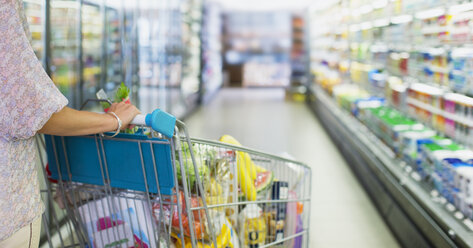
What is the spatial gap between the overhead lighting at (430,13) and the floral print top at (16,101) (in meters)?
3.32

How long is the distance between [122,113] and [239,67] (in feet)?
57.9

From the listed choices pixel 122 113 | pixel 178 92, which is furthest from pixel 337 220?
pixel 178 92

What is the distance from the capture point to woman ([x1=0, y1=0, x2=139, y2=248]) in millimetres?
1494

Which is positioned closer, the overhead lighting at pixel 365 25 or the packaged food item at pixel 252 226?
the packaged food item at pixel 252 226

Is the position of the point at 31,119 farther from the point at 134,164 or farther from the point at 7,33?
the point at 134,164

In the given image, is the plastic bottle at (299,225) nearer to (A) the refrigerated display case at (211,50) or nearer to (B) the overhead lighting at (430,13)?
(B) the overhead lighting at (430,13)

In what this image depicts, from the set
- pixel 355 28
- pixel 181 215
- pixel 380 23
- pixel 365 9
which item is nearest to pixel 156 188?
pixel 181 215

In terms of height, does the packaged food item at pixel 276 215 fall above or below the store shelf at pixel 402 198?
above

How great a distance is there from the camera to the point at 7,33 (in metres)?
1.49

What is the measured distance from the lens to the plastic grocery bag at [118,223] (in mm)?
1980

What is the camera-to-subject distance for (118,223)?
2.05m

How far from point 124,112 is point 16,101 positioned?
0.38 meters

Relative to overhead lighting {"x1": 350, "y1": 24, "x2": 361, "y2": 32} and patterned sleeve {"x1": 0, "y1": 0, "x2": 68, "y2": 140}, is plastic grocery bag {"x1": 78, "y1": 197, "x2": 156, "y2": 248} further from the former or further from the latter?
overhead lighting {"x1": 350, "y1": 24, "x2": 361, "y2": 32}

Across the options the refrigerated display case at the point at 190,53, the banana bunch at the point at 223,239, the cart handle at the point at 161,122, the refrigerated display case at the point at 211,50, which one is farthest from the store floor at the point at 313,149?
the cart handle at the point at 161,122
